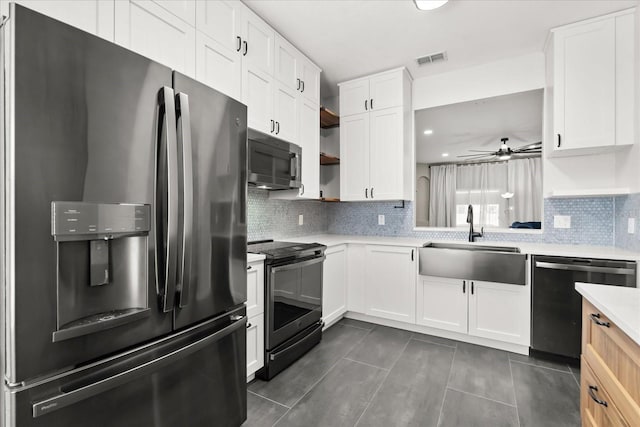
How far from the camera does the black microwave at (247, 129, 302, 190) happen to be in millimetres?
2258

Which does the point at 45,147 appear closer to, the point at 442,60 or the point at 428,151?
the point at 442,60

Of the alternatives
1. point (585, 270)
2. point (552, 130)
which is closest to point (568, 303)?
point (585, 270)

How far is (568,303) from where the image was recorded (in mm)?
2373

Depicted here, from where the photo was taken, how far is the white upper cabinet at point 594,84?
2.35 metres

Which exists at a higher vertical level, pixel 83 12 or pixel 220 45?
pixel 220 45

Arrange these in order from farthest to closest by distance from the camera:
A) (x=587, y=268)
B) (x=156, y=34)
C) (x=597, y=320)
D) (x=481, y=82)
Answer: (x=481, y=82) < (x=587, y=268) < (x=156, y=34) < (x=597, y=320)

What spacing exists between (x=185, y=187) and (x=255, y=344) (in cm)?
132

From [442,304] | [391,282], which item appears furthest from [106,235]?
[442,304]

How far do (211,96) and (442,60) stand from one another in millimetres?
2666

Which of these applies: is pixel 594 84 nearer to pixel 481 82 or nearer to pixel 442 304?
pixel 481 82

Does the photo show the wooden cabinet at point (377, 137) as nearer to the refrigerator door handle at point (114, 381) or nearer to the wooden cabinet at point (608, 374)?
the wooden cabinet at point (608, 374)

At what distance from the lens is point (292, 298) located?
93.9 inches

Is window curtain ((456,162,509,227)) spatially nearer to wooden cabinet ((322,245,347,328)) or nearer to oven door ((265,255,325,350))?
wooden cabinet ((322,245,347,328))

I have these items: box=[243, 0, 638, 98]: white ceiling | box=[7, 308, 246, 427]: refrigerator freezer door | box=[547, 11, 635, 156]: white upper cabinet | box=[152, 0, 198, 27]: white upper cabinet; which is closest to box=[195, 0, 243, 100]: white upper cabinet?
box=[152, 0, 198, 27]: white upper cabinet
